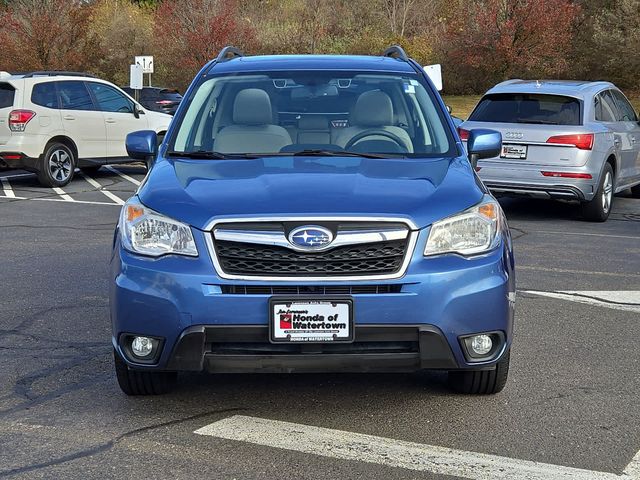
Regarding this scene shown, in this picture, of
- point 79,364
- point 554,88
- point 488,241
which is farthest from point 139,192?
point 554,88

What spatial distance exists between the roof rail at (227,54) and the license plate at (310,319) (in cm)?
272

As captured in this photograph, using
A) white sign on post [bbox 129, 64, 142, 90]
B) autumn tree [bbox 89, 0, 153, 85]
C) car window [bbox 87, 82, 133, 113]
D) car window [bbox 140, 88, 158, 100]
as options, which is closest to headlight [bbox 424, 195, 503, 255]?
car window [bbox 87, 82, 133, 113]

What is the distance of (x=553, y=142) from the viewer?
11.8 meters

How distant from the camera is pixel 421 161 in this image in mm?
5434

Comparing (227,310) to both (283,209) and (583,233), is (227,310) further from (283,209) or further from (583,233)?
(583,233)

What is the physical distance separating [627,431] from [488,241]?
1.06 meters

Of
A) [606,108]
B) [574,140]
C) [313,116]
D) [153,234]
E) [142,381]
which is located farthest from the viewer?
[606,108]

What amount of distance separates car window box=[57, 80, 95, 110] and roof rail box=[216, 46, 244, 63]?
978 cm

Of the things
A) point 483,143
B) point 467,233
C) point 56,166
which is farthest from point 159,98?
point 467,233

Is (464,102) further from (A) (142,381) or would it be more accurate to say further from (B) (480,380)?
(A) (142,381)

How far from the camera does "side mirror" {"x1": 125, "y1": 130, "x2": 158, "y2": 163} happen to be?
6.04m

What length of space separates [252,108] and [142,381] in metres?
1.81

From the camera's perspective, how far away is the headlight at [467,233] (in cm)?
459

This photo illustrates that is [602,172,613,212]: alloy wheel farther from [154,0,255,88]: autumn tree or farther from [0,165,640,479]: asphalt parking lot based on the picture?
[154,0,255,88]: autumn tree
